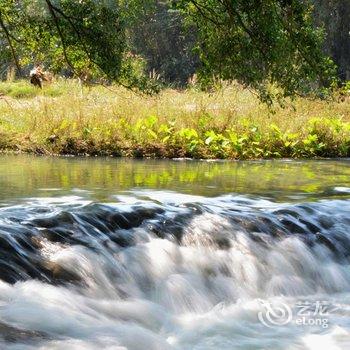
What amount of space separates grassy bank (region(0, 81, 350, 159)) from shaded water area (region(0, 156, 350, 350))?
4119 millimetres

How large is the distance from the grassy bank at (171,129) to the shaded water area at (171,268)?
4.12 meters

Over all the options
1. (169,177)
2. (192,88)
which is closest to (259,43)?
(169,177)

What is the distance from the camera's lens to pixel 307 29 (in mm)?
8195

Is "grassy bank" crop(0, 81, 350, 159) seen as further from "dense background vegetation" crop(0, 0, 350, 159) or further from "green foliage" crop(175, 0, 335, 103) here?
"green foliage" crop(175, 0, 335, 103)

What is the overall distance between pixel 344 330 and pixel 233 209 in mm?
1787

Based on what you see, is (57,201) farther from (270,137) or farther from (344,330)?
(270,137)

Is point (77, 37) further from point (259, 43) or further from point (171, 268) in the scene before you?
point (171, 268)

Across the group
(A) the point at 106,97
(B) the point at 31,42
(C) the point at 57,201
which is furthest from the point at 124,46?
(A) the point at 106,97

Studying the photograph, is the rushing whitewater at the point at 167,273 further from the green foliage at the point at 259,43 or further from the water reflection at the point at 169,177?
the green foliage at the point at 259,43

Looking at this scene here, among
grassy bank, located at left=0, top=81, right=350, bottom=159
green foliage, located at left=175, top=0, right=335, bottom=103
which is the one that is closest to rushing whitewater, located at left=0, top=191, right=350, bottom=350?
green foliage, located at left=175, top=0, right=335, bottom=103

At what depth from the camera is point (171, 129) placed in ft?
36.9

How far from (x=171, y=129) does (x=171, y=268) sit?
6.74 m

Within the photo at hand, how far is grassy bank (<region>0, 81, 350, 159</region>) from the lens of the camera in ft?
36.0

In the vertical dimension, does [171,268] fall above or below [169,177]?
below
